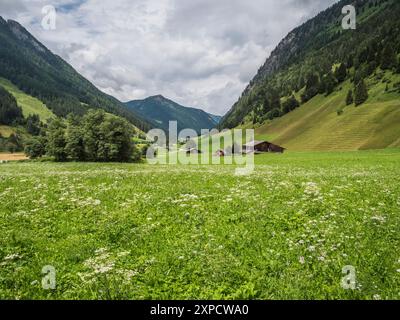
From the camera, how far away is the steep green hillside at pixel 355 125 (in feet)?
399

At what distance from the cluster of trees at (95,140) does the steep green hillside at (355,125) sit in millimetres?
84819

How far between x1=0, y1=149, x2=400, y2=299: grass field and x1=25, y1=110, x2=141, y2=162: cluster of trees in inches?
2250

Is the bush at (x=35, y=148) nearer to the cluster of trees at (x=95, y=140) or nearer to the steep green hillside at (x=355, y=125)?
the cluster of trees at (x=95, y=140)

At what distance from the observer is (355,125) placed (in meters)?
144

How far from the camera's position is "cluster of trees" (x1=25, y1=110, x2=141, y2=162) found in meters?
72.8

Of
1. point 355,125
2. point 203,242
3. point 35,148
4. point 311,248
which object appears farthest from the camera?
point 355,125

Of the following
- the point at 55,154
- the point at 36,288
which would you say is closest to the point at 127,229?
the point at 36,288

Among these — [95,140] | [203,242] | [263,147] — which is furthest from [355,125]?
[203,242]

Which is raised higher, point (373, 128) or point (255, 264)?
point (373, 128)

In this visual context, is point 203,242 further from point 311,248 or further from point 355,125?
point 355,125

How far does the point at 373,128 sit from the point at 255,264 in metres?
142

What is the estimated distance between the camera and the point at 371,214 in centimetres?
1237

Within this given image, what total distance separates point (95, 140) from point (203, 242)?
6731 cm
